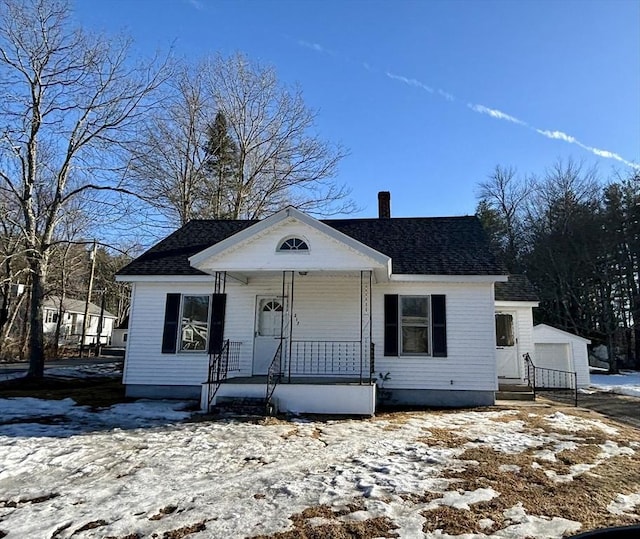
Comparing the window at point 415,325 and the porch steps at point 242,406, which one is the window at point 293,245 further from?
the porch steps at point 242,406

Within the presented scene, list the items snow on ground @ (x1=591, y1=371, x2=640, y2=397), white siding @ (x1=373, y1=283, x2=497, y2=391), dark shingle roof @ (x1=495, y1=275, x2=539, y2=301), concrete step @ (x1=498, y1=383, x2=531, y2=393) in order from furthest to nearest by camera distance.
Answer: snow on ground @ (x1=591, y1=371, x2=640, y2=397), dark shingle roof @ (x1=495, y1=275, x2=539, y2=301), concrete step @ (x1=498, y1=383, x2=531, y2=393), white siding @ (x1=373, y1=283, x2=497, y2=391)

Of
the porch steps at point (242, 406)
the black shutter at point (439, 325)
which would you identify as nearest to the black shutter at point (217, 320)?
the porch steps at point (242, 406)

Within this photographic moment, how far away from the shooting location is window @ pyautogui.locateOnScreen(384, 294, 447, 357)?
34.7 feet

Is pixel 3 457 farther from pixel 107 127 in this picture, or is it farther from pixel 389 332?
pixel 107 127

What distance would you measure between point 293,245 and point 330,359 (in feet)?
10.1

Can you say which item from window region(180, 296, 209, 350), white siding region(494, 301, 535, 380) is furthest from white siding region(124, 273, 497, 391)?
white siding region(494, 301, 535, 380)

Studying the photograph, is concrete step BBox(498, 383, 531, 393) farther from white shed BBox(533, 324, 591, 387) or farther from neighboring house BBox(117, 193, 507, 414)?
white shed BBox(533, 324, 591, 387)

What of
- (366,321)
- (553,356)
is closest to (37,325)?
(366,321)

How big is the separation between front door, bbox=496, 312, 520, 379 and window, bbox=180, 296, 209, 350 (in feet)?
28.2

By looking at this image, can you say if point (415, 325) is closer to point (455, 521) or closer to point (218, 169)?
point (455, 521)

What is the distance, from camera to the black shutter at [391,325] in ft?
34.9

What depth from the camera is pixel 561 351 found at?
16172mm

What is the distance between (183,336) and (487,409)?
7.62 m

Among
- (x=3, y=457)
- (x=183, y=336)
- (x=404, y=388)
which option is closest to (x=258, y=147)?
(x=183, y=336)
